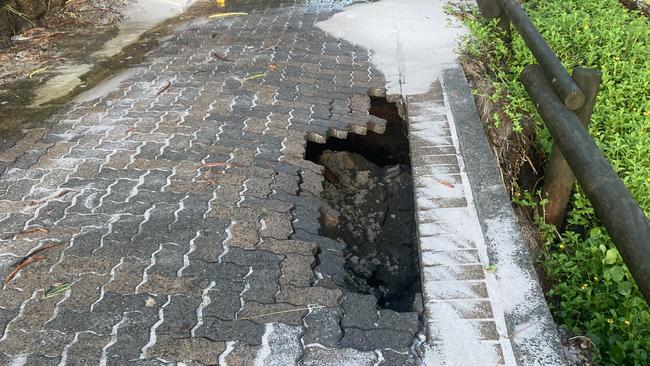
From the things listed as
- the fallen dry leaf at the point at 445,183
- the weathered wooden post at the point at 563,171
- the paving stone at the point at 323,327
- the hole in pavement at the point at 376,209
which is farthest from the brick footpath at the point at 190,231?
the weathered wooden post at the point at 563,171

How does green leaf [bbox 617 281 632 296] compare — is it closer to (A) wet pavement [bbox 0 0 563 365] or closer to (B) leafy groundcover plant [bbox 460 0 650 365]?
(B) leafy groundcover plant [bbox 460 0 650 365]

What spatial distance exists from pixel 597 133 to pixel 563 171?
1207 millimetres

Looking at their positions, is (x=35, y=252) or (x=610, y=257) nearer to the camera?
(x=610, y=257)

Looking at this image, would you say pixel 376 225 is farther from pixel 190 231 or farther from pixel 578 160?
pixel 578 160

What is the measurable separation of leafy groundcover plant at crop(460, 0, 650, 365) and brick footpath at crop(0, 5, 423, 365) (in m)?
1.09

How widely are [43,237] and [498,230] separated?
8.70 feet

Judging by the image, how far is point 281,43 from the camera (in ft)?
21.5

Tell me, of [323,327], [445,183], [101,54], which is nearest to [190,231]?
[323,327]

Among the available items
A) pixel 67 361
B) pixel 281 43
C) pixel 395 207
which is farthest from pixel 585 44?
pixel 67 361

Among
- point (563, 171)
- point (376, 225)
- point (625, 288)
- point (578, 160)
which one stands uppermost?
point (578, 160)

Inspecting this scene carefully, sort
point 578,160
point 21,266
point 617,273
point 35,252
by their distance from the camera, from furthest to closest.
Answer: point 35,252 < point 21,266 < point 617,273 < point 578,160

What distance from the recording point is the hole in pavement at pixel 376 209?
3910 mm

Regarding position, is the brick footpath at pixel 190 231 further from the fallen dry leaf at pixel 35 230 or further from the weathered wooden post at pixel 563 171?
the weathered wooden post at pixel 563 171

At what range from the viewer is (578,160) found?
9.56ft
